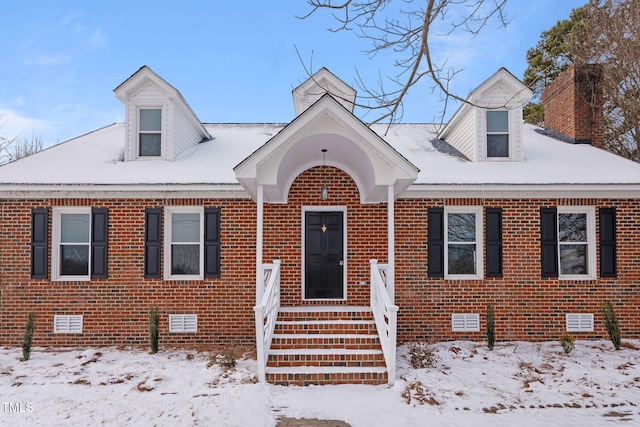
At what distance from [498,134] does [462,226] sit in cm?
262

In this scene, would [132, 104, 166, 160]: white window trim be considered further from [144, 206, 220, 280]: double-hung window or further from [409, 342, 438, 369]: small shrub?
[409, 342, 438, 369]: small shrub

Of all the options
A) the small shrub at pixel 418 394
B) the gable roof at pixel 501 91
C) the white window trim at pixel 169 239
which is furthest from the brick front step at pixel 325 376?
the gable roof at pixel 501 91

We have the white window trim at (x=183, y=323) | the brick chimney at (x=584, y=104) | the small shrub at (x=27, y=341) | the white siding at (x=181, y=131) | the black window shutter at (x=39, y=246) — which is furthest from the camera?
the brick chimney at (x=584, y=104)

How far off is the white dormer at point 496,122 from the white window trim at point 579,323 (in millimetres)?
3693

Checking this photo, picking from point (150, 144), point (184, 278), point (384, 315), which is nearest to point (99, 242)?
point (184, 278)

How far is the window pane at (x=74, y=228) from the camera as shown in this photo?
9.11 meters

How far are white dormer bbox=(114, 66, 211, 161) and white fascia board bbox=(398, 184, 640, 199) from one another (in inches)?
214

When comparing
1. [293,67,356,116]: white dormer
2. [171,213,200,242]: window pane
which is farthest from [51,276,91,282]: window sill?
[293,67,356,116]: white dormer

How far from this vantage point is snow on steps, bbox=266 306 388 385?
22.6 ft

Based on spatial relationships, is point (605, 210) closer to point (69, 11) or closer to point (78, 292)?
point (78, 292)

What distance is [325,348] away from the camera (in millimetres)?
7531

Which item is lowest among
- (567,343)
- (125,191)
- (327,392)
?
(327,392)

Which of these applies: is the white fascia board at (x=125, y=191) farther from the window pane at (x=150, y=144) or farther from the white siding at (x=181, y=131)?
the window pane at (x=150, y=144)

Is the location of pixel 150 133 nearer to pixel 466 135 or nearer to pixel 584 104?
pixel 466 135
